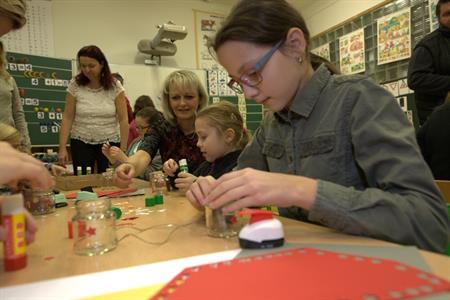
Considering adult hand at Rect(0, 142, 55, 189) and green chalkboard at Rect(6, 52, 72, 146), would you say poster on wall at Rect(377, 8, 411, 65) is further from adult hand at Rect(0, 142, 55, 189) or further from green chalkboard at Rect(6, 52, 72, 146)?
adult hand at Rect(0, 142, 55, 189)

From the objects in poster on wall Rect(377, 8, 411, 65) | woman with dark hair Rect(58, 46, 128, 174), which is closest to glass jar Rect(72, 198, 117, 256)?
woman with dark hair Rect(58, 46, 128, 174)

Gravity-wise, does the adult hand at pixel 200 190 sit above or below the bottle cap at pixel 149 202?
above

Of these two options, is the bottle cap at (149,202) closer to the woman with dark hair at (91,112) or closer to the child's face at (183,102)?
the child's face at (183,102)

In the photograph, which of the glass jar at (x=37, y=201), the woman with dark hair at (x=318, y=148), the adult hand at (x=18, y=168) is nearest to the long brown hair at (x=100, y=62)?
the glass jar at (x=37, y=201)

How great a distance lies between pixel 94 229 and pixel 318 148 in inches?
19.9

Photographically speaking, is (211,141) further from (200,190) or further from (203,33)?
(203,33)

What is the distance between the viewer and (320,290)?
0.42 m

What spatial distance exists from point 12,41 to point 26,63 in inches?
13.3

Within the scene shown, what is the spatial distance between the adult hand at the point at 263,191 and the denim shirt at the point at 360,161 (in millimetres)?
24

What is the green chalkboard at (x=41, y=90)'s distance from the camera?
11.9 ft

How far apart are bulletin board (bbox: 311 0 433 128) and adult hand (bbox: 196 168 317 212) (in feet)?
8.98

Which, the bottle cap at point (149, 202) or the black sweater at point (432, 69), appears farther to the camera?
the black sweater at point (432, 69)

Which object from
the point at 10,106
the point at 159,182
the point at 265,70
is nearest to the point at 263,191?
the point at 265,70

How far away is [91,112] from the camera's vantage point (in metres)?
2.69
